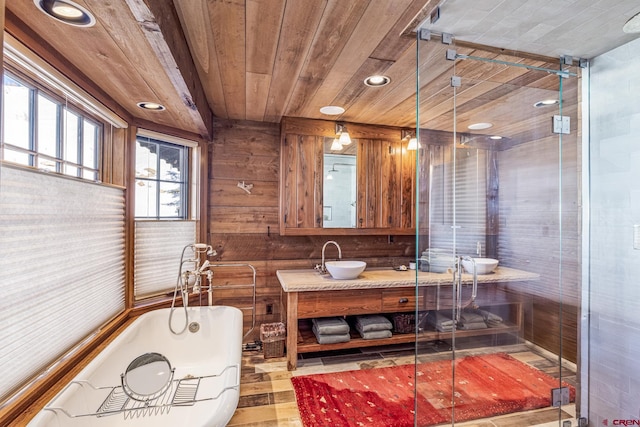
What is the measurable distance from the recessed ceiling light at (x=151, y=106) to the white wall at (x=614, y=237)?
292 cm

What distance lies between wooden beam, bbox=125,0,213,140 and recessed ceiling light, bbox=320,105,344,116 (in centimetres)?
108

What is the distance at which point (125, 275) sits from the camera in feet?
7.98

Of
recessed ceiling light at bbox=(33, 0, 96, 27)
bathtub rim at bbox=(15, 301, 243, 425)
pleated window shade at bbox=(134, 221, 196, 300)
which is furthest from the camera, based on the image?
pleated window shade at bbox=(134, 221, 196, 300)

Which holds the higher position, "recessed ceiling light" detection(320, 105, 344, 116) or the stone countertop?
"recessed ceiling light" detection(320, 105, 344, 116)

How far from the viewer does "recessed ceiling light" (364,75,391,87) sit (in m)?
2.10

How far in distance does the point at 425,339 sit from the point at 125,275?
2.42 metres

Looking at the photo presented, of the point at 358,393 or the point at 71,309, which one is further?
the point at 358,393

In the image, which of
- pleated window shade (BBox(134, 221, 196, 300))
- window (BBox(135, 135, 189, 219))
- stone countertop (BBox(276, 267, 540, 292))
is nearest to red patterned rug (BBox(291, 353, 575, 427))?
stone countertop (BBox(276, 267, 540, 292))

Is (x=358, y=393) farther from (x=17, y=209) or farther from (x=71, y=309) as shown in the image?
(x=17, y=209)

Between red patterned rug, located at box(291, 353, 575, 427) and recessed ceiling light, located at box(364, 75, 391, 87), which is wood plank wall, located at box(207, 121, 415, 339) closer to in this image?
red patterned rug, located at box(291, 353, 575, 427)

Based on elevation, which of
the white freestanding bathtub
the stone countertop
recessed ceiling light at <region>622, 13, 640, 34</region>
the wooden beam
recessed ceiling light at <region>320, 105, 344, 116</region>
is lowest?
the white freestanding bathtub

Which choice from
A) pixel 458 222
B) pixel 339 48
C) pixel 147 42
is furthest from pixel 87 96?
pixel 458 222

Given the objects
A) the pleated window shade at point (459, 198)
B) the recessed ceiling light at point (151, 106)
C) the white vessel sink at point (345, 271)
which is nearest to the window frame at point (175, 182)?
the recessed ceiling light at point (151, 106)

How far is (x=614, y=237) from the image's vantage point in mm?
1793
